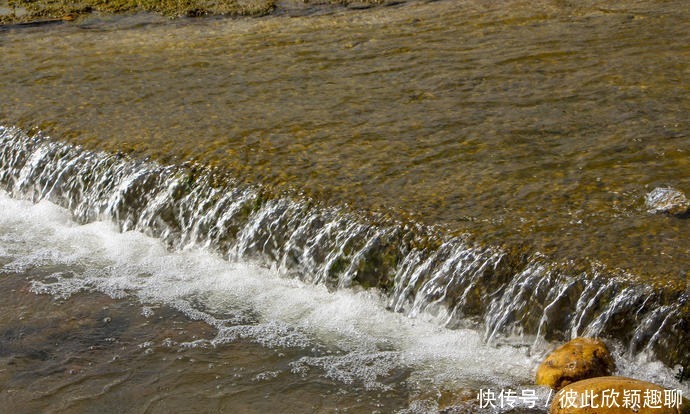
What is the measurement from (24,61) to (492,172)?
682 cm

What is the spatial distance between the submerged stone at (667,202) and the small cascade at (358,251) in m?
0.90

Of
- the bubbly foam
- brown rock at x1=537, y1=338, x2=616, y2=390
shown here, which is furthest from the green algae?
brown rock at x1=537, y1=338, x2=616, y2=390

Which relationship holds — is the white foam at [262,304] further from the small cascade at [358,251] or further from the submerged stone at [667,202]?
the submerged stone at [667,202]

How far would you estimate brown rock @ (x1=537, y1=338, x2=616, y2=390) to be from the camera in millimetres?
5719

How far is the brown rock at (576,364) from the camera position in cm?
572

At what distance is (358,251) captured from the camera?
23.6ft

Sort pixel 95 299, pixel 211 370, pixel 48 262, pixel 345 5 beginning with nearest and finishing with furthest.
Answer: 1. pixel 211 370
2. pixel 95 299
3. pixel 48 262
4. pixel 345 5

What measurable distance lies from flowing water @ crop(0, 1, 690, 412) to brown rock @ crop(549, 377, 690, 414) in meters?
0.51

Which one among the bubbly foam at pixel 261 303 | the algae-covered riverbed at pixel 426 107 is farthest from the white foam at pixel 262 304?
the algae-covered riverbed at pixel 426 107

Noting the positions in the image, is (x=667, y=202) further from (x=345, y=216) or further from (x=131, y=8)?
(x=131, y=8)

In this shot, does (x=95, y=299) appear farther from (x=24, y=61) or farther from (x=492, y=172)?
(x=24, y=61)

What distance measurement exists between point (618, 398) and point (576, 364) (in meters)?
0.53

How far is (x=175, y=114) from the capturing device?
9.52m

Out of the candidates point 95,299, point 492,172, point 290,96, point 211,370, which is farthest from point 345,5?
point 211,370
